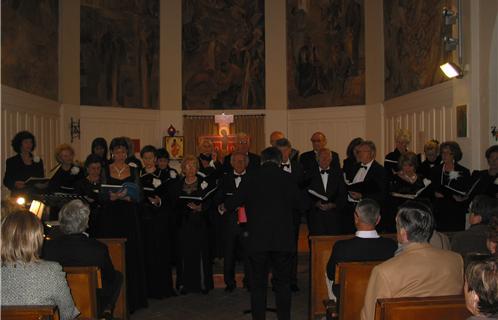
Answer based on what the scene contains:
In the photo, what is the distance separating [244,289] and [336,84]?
435 inches

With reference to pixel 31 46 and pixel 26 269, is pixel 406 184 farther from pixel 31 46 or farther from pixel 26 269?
pixel 31 46

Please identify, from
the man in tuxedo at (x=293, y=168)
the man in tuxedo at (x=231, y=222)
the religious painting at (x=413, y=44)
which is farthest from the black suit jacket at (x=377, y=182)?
the religious painting at (x=413, y=44)

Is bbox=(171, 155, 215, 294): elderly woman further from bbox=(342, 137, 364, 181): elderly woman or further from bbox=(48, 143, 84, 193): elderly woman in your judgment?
bbox=(342, 137, 364, 181): elderly woman

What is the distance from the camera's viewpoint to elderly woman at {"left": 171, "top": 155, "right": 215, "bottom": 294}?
8.30 metres

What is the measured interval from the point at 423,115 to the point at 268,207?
27.1ft

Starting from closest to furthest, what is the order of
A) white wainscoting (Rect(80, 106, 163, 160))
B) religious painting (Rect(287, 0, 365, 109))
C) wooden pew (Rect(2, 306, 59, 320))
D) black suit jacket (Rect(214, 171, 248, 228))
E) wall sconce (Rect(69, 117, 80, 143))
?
wooden pew (Rect(2, 306, 59, 320))
black suit jacket (Rect(214, 171, 248, 228))
wall sconce (Rect(69, 117, 80, 143))
white wainscoting (Rect(80, 106, 163, 160))
religious painting (Rect(287, 0, 365, 109))

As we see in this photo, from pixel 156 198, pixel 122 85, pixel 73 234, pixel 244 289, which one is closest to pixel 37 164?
pixel 156 198

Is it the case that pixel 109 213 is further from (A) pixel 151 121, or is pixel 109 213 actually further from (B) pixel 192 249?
(A) pixel 151 121

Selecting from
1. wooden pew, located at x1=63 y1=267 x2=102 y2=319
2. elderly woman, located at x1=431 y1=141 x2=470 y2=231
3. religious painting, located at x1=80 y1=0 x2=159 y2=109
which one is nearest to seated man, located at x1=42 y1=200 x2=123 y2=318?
wooden pew, located at x1=63 y1=267 x2=102 y2=319

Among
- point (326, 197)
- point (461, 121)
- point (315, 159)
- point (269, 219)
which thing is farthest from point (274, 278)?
point (461, 121)

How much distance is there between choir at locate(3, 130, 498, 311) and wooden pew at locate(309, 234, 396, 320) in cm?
140

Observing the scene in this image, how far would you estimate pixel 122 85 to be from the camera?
18.2 m

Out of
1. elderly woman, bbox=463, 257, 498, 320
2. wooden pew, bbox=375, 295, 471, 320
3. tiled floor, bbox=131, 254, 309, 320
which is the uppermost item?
elderly woman, bbox=463, 257, 498, 320

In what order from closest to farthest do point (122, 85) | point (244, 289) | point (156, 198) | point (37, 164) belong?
point (156, 198)
point (244, 289)
point (37, 164)
point (122, 85)
